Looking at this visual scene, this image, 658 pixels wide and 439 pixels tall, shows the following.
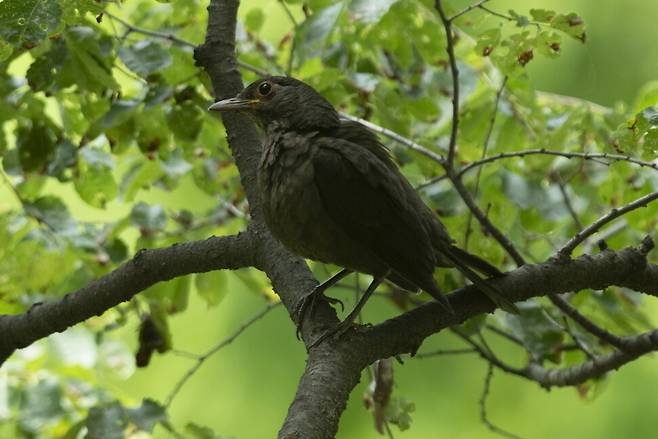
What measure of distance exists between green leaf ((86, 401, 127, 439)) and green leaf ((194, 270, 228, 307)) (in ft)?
1.83

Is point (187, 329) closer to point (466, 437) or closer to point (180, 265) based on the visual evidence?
point (466, 437)

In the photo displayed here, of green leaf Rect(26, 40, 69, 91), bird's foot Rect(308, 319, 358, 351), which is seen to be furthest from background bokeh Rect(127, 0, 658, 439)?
bird's foot Rect(308, 319, 358, 351)

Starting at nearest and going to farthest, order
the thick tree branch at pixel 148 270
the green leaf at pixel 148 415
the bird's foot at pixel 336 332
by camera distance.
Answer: the bird's foot at pixel 336 332 → the thick tree branch at pixel 148 270 → the green leaf at pixel 148 415

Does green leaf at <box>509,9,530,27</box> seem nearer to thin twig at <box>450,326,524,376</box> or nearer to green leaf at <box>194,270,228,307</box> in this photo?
thin twig at <box>450,326,524,376</box>

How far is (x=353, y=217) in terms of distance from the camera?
250 centimetres

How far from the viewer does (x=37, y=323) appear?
2.66 meters

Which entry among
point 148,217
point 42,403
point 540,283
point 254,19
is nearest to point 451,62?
point 540,283

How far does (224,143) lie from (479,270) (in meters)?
1.40

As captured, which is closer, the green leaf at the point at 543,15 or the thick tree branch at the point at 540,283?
the thick tree branch at the point at 540,283

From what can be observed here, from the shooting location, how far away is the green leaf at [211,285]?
331 centimetres

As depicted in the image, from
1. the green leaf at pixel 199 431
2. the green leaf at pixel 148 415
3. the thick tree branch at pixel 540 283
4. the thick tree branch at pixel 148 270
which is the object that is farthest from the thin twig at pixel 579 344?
the green leaf at pixel 148 415

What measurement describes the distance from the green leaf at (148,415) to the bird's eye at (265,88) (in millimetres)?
992

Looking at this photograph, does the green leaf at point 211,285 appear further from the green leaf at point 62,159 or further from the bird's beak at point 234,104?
the bird's beak at point 234,104

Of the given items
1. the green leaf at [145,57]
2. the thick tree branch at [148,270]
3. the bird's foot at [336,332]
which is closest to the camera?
the bird's foot at [336,332]
